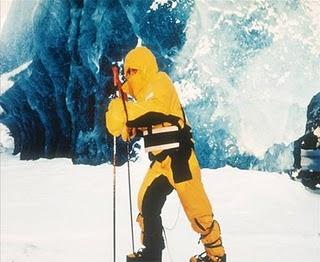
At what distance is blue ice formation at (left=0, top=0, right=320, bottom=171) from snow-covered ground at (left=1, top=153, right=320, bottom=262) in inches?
8.0

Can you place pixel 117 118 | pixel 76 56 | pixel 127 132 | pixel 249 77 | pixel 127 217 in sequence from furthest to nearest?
pixel 76 56, pixel 249 77, pixel 127 217, pixel 127 132, pixel 117 118

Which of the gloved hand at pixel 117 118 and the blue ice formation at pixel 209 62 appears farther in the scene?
the blue ice formation at pixel 209 62

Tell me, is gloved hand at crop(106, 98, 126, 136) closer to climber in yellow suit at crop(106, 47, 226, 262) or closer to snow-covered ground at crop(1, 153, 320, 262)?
climber in yellow suit at crop(106, 47, 226, 262)

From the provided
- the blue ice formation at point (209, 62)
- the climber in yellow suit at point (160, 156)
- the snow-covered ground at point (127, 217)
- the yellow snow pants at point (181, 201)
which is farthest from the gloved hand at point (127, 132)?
the blue ice formation at point (209, 62)

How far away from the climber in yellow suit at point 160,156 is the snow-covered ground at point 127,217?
17cm

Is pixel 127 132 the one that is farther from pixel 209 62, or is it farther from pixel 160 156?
pixel 209 62

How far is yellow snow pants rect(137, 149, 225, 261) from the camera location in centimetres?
192

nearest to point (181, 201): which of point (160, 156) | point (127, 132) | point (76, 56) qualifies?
point (160, 156)

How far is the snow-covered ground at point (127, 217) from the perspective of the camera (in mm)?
2145

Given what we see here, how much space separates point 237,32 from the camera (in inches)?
111

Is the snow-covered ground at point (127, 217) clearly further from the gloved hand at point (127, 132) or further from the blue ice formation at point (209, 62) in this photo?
the gloved hand at point (127, 132)

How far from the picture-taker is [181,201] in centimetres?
195

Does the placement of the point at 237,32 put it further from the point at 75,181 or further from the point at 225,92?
the point at 75,181

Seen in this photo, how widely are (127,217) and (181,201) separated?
0.50 m
